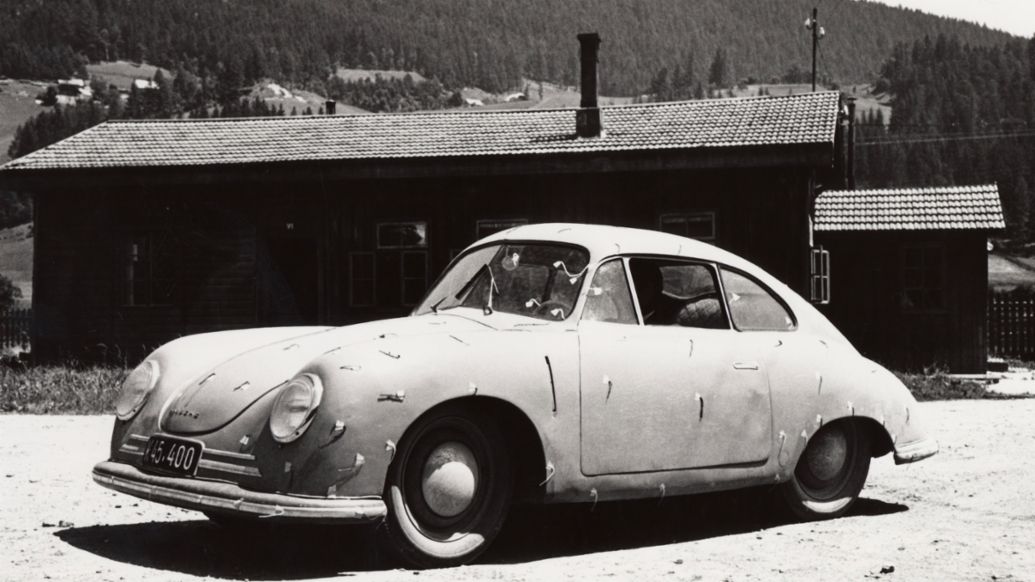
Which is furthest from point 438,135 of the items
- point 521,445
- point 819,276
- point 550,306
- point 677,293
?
point 521,445

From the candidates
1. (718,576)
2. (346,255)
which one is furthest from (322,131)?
(718,576)

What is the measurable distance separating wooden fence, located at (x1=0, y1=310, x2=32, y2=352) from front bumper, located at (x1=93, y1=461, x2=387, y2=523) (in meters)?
28.4

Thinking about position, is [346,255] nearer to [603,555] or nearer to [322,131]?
[322,131]

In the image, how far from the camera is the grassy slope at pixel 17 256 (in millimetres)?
88438

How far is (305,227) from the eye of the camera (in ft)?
76.3

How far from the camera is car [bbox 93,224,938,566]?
16.6 ft

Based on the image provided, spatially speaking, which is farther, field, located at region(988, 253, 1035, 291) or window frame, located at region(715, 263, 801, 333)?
field, located at region(988, 253, 1035, 291)

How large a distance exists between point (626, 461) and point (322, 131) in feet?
64.6

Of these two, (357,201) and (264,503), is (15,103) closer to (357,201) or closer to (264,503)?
(357,201)

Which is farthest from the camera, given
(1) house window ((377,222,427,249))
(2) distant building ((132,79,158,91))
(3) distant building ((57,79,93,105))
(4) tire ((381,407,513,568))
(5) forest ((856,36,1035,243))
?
(3) distant building ((57,79,93,105))

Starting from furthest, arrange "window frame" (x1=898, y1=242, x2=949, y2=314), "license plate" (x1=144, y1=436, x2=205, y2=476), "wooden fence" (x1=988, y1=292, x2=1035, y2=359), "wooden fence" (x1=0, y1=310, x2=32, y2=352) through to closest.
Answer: "wooden fence" (x1=0, y1=310, x2=32, y2=352) → "wooden fence" (x1=988, y1=292, x2=1035, y2=359) → "window frame" (x1=898, y1=242, x2=949, y2=314) → "license plate" (x1=144, y1=436, x2=205, y2=476)

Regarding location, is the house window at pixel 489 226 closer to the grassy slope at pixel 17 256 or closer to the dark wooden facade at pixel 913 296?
the dark wooden facade at pixel 913 296

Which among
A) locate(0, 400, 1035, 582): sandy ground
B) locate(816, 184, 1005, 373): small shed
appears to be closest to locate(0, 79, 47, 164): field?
locate(816, 184, 1005, 373): small shed

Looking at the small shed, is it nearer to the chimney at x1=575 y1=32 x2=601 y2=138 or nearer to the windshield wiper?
the chimney at x1=575 y1=32 x2=601 y2=138
